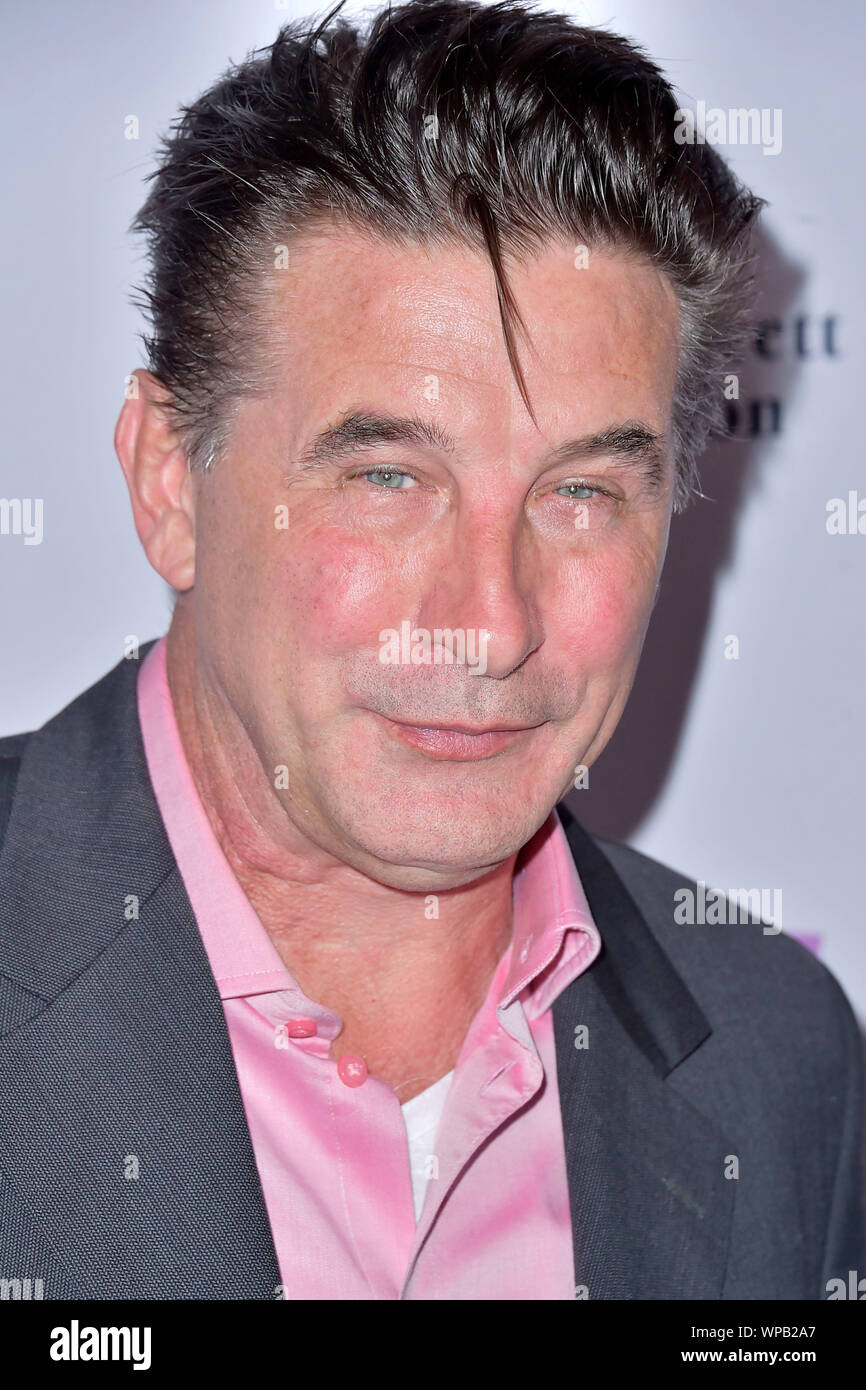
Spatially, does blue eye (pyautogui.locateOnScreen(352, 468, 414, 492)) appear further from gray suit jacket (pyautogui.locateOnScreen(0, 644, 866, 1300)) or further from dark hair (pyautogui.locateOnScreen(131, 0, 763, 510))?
gray suit jacket (pyautogui.locateOnScreen(0, 644, 866, 1300))

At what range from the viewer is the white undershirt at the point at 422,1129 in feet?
5.41

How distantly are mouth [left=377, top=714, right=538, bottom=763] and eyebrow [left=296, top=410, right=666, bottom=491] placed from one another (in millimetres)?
288

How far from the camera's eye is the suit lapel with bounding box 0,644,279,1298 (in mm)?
1387

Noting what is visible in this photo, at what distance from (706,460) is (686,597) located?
0.23 m

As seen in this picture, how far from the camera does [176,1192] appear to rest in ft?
4.66

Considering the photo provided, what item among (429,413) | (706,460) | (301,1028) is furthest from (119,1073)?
(706,460)

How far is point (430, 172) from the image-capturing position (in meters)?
1.48

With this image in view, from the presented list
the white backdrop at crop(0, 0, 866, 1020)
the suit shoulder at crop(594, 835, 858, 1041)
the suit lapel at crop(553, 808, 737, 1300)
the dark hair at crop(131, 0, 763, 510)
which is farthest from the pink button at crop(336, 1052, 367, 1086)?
the white backdrop at crop(0, 0, 866, 1020)

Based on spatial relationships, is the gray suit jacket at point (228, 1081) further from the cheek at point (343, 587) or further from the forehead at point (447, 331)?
the forehead at point (447, 331)

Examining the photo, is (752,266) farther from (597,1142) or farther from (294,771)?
(597,1142)

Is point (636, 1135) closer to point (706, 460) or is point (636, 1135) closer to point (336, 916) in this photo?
point (336, 916)

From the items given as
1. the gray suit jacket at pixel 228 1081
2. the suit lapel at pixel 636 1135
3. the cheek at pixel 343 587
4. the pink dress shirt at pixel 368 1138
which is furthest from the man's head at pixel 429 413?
the suit lapel at pixel 636 1135

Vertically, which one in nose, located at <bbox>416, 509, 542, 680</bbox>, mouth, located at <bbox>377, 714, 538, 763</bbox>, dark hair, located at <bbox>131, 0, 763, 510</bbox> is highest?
dark hair, located at <bbox>131, 0, 763, 510</bbox>

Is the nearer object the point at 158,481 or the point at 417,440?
the point at 417,440
